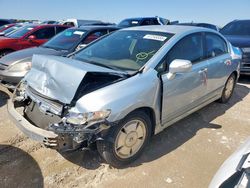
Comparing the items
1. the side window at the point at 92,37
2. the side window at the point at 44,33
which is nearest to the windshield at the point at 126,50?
the side window at the point at 92,37

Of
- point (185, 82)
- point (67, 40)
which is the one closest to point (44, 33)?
point (67, 40)

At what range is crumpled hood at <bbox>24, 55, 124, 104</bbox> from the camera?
260 centimetres

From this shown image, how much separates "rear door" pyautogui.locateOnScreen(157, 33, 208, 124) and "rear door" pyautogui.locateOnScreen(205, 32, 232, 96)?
186 millimetres

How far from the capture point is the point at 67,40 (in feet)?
20.9

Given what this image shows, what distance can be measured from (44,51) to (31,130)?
3602 mm

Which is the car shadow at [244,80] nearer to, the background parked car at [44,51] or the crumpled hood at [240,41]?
the crumpled hood at [240,41]

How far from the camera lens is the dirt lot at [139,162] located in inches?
108

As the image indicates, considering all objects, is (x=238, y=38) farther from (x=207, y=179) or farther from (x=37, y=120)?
Answer: (x=37, y=120)

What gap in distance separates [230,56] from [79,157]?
3355mm

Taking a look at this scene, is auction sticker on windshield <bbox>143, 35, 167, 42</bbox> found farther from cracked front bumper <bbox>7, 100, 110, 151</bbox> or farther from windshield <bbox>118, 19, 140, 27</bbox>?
windshield <bbox>118, 19, 140, 27</bbox>

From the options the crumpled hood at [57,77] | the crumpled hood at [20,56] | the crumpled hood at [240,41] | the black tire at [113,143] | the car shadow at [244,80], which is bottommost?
the car shadow at [244,80]

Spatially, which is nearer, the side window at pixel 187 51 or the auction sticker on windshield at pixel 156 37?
the side window at pixel 187 51

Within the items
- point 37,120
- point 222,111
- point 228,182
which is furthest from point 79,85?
point 222,111

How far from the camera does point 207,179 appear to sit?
2832 millimetres
